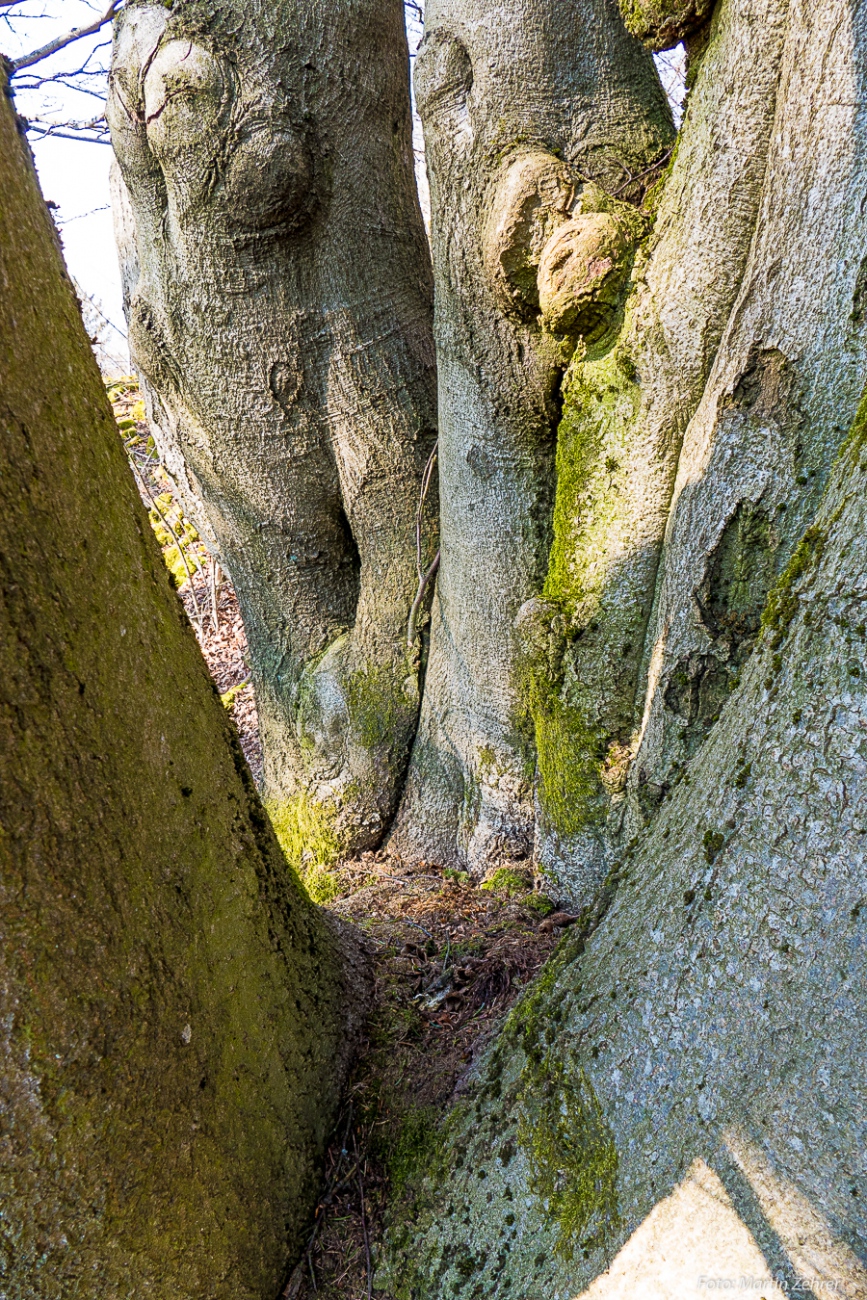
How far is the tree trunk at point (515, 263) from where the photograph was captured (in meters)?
2.34

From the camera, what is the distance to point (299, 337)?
3.05 metres

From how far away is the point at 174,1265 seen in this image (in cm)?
142

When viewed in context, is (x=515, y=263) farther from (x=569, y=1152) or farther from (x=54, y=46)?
(x=54, y=46)

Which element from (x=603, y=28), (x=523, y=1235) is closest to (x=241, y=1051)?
(x=523, y=1235)

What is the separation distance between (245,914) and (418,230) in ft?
8.50

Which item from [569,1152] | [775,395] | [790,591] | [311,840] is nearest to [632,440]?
[775,395]

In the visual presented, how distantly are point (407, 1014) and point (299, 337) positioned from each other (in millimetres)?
2220

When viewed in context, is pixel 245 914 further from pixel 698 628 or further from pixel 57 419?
pixel 698 628

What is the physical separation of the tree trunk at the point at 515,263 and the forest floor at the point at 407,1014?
13.4 inches

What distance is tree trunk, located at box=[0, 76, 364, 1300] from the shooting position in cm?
121

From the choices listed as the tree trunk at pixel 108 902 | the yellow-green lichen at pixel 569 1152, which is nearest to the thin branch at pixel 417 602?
the tree trunk at pixel 108 902

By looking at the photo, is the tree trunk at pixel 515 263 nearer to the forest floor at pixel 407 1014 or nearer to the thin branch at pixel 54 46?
the forest floor at pixel 407 1014

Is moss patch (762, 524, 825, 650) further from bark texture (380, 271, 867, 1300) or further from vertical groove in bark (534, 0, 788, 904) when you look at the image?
vertical groove in bark (534, 0, 788, 904)

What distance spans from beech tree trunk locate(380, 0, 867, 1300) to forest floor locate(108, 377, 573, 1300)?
0.30 ft
